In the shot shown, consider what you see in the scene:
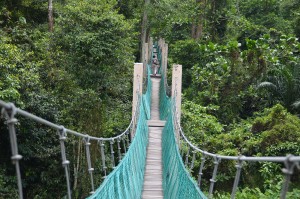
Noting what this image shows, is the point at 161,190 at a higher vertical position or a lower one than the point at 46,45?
lower

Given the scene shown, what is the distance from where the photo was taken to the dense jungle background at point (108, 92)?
16.1 ft

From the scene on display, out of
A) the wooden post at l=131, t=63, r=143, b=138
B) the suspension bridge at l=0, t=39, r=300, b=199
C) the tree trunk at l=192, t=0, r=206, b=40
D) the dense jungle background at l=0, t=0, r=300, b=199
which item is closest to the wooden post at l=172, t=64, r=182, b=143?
the suspension bridge at l=0, t=39, r=300, b=199

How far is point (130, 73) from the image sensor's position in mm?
7496

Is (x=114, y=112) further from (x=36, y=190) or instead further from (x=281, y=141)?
(x=281, y=141)

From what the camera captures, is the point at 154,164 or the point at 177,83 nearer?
the point at 154,164

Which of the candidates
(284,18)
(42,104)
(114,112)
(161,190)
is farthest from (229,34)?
(161,190)

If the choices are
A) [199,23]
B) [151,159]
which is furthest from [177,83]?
[199,23]

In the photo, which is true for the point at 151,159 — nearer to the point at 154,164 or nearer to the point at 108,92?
the point at 154,164

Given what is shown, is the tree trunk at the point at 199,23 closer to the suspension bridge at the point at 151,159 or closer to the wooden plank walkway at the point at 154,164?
the suspension bridge at the point at 151,159

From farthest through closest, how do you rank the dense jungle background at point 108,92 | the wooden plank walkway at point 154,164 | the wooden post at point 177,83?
the wooden post at point 177,83, the dense jungle background at point 108,92, the wooden plank walkway at point 154,164

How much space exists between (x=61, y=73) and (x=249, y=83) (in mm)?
3538

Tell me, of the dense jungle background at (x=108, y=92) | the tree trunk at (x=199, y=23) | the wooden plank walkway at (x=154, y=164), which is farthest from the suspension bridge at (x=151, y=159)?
the tree trunk at (x=199, y=23)

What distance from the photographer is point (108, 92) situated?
6.93 metres

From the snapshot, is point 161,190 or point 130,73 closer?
point 161,190
